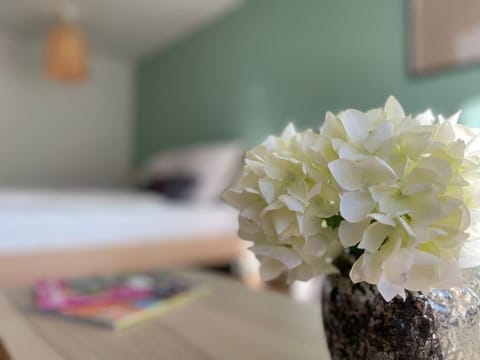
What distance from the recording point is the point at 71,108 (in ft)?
13.2

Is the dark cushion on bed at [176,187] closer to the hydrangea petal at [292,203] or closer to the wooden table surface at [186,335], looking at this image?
the wooden table surface at [186,335]

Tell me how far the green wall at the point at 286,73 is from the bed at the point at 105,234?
82cm

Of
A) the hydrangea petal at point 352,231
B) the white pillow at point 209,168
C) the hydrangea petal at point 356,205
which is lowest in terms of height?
the white pillow at point 209,168

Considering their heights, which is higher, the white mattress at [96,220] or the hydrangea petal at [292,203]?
the hydrangea petal at [292,203]

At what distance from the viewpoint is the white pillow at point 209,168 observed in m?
2.54

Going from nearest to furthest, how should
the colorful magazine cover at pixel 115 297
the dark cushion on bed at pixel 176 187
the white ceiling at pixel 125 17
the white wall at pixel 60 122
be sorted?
the colorful magazine cover at pixel 115 297 → the dark cushion on bed at pixel 176 187 → the white ceiling at pixel 125 17 → the white wall at pixel 60 122

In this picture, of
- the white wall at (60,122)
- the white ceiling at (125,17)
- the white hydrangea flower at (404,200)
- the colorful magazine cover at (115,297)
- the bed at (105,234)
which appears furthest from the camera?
the white wall at (60,122)

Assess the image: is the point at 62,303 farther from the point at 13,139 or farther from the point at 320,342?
the point at 13,139

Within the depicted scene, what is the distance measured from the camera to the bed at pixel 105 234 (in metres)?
1.78

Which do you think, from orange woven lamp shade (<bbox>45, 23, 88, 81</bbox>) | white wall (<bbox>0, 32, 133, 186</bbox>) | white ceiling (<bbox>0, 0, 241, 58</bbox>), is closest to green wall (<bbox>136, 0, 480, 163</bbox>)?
white ceiling (<bbox>0, 0, 241, 58</bbox>)

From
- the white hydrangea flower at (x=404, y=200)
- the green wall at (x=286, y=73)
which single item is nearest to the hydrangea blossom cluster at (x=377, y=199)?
the white hydrangea flower at (x=404, y=200)

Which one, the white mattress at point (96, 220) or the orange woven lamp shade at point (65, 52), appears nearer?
the white mattress at point (96, 220)

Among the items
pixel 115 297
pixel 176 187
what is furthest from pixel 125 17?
pixel 115 297

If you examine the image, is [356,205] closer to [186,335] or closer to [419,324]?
[419,324]
